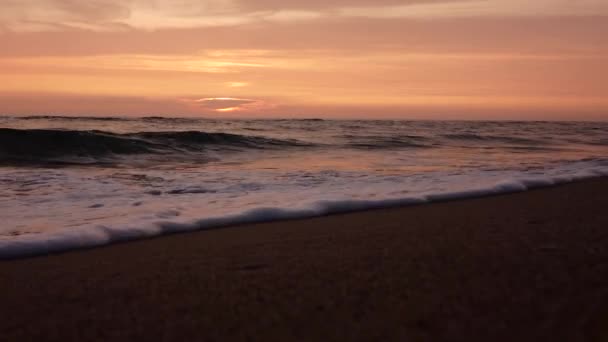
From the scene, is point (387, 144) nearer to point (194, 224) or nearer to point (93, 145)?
point (93, 145)

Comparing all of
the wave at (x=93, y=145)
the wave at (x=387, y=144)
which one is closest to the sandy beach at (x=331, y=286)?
the wave at (x=93, y=145)

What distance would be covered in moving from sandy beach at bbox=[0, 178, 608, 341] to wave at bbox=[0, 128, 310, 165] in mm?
7826

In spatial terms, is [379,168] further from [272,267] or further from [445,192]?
[272,267]

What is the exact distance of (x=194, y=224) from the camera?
3.67 metres

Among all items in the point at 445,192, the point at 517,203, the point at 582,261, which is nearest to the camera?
the point at 582,261

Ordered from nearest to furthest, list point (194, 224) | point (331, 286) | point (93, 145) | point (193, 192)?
point (331, 286) < point (194, 224) < point (193, 192) < point (93, 145)

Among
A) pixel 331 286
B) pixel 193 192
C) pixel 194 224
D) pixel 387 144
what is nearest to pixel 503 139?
pixel 387 144

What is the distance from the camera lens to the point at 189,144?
13.6 meters

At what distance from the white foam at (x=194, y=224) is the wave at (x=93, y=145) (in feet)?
22.4

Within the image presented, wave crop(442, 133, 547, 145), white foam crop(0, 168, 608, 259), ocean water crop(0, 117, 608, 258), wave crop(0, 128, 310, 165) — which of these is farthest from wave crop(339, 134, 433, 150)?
white foam crop(0, 168, 608, 259)

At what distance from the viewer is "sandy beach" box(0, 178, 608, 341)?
166cm

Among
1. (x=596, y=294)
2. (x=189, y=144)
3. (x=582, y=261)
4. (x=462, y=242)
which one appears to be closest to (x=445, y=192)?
(x=462, y=242)

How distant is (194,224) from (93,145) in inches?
362

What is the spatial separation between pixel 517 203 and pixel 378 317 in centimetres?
301
